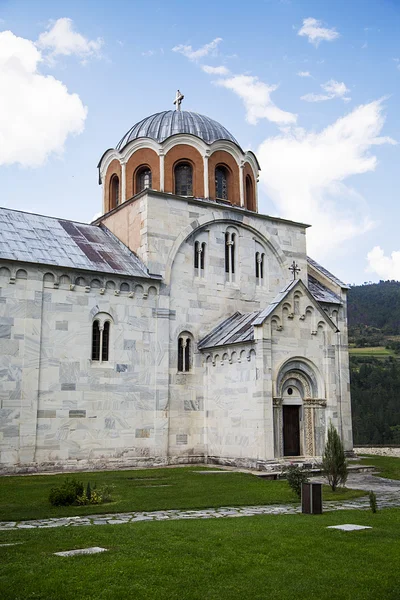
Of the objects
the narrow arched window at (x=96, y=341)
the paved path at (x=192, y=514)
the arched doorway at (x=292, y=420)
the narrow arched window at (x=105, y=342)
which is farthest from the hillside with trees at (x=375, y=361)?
the paved path at (x=192, y=514)

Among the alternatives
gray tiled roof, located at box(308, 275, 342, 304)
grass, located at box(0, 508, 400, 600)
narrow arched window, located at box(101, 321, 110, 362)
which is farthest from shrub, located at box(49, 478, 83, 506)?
gray tiled roof, located at box(308, 275, 342, 304)

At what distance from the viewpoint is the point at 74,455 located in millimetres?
21328

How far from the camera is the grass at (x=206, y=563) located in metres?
6.76

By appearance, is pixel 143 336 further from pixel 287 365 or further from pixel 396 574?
pixel 396 574

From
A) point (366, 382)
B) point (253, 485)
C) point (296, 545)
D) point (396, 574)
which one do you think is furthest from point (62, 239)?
point (366, 382)

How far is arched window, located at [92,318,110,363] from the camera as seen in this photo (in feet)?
74.5

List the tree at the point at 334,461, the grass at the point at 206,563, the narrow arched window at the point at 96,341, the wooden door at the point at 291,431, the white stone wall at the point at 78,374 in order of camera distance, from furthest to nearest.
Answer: the wooden door at the point at 291,431 < the narrow arched window at the point at 96,341 < the white stone wall at the point at 78,374 < the tree at the point at 334,461 < the grass at the point at 206,563

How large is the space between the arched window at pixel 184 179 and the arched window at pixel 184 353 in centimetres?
721

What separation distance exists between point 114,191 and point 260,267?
8322 mm

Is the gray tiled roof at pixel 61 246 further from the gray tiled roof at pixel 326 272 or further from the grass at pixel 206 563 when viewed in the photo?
the grass at pixel 206 563

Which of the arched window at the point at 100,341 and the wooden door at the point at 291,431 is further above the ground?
the arched window at the point at 100,341

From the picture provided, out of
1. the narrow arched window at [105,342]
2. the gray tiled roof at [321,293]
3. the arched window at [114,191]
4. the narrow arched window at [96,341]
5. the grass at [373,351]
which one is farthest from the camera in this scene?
the grass at [373,351]

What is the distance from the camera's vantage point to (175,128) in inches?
1128

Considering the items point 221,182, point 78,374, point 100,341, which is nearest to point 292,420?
point 100,341
